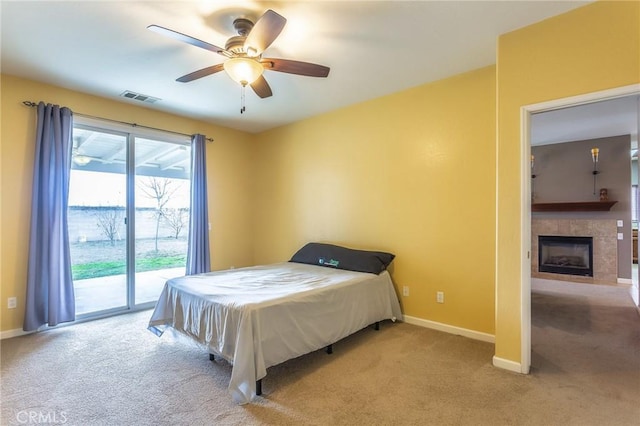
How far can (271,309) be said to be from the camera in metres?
2.28

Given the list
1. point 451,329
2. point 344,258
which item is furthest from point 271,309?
point 451,329

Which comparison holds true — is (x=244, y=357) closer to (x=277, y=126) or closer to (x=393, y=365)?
(x=393, y=365)

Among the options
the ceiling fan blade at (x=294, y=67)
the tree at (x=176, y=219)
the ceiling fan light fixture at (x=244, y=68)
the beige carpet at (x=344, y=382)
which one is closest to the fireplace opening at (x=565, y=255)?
the beige carpet at (x=344, y=382)

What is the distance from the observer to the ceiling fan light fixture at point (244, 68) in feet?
7.29

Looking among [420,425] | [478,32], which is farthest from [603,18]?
[420,425]

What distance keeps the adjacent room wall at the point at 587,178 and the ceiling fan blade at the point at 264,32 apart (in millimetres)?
6401

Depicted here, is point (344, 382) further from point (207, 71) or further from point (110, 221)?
point (110, 221)

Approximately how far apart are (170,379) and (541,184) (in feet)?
23.5

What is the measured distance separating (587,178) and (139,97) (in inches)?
299

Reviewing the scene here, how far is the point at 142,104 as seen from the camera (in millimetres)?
4086

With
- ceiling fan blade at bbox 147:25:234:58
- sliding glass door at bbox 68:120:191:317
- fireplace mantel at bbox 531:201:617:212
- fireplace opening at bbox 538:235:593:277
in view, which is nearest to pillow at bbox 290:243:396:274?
sliding glass door at bbox 68:120:191:317

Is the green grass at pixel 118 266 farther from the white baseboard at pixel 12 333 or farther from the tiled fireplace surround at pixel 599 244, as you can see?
the tiled fireplace surround at pixel 599 244

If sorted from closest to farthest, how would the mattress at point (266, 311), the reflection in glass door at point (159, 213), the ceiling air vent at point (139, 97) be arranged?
the mattress at point (266, 311) < the ceiling air vent at point (139, 97) < the reflection in glass door at point (159, 213)

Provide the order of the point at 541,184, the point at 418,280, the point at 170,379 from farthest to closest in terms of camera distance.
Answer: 1. the point at 541,184
2. the point at 418,280
3. the point at 170,379
